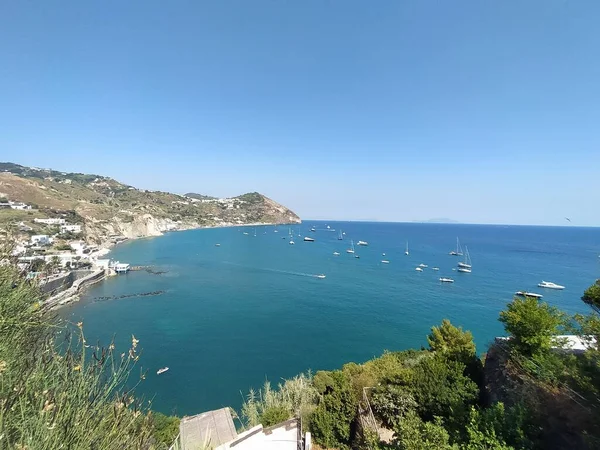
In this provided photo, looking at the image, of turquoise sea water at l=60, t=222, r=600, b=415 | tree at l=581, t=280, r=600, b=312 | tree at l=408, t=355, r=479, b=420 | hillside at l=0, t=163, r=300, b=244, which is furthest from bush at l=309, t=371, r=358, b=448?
hillside at l=0, t=163, r=300, b=244

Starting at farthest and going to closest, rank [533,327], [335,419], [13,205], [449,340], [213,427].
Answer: [13,205], [449,340], [335,419], [213,427], [533,327]

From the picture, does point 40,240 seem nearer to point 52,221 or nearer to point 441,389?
point 52,221

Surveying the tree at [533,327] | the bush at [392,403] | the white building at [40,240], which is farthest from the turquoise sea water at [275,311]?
the white building at [40,240]

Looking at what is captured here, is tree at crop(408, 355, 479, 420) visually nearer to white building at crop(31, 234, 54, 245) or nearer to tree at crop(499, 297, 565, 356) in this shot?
tree at crop(499, 297, 565, 356)

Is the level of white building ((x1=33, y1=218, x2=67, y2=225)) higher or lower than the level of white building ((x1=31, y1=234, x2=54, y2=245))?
higher

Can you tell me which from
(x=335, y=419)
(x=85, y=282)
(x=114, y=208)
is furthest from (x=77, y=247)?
(x=335, y=419)

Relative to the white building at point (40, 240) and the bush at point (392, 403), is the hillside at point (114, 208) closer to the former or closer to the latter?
the white building at point (40, 240)
